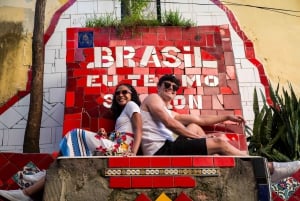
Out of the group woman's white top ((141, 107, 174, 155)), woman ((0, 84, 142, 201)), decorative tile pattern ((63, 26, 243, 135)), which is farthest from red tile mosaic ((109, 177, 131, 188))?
decorative tile pattern ((63, 26, 243, 135))

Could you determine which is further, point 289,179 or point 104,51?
point 104,51

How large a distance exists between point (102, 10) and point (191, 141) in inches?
180

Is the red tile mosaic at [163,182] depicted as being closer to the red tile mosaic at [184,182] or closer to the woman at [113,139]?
the red tile mosaic at [184,182]

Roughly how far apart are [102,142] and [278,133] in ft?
9.87

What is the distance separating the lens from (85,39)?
7.91 m

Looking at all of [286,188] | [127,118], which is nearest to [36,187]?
[127,118]

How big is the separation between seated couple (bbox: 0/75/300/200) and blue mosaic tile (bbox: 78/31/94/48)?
1428mm

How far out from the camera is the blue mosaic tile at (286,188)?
22.8 feet

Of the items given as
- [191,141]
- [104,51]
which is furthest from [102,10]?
[191,141]

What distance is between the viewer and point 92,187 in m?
5.18

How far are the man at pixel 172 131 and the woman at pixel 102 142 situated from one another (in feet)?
0.42

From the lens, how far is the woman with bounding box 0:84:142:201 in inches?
223

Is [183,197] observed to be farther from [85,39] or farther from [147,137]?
[85,39]

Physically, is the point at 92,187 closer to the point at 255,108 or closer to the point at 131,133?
the point at 131,133
